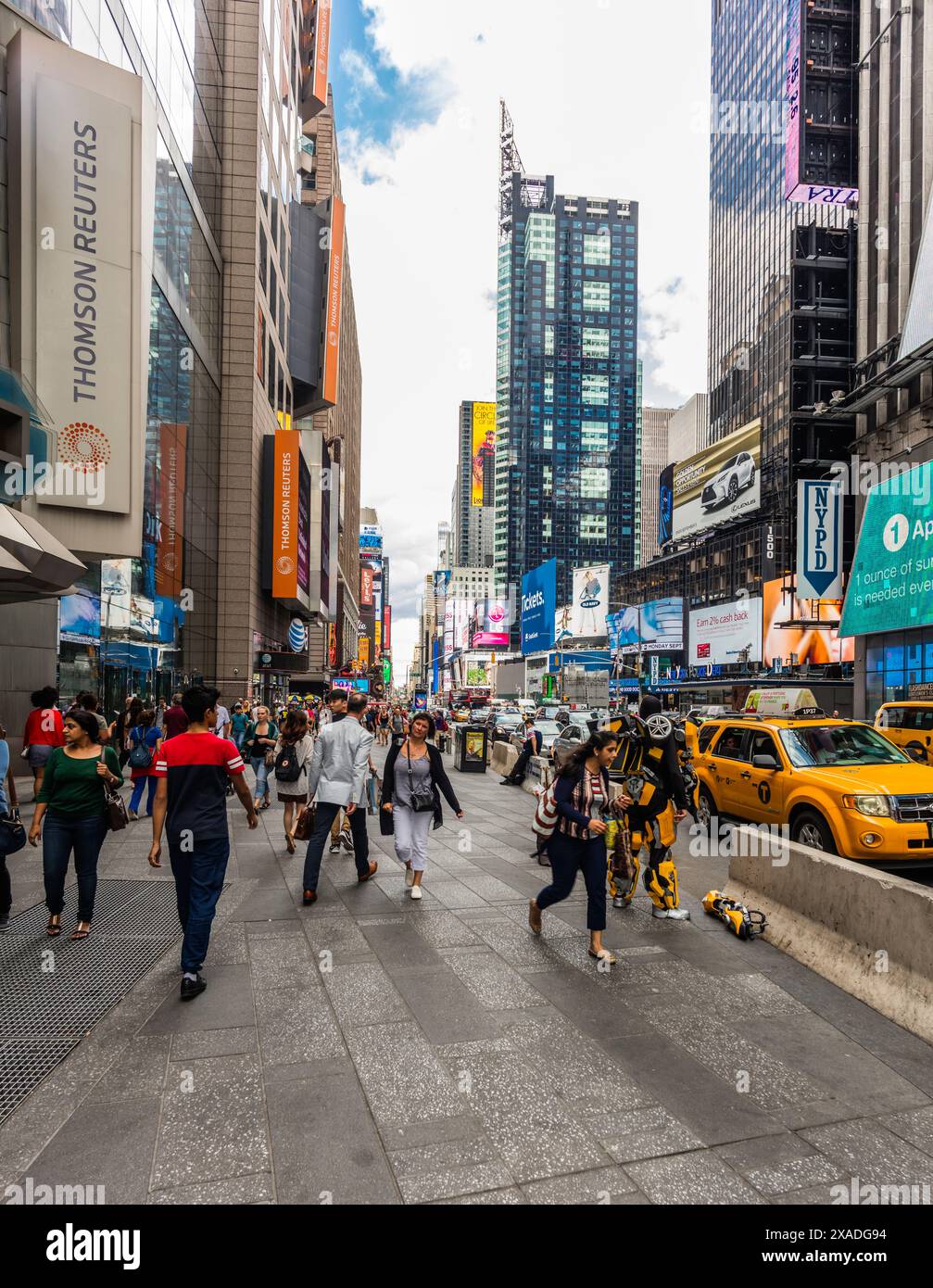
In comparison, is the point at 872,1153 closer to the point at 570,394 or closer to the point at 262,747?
the point at 262,747

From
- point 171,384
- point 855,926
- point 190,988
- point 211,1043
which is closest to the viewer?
point 211,1043

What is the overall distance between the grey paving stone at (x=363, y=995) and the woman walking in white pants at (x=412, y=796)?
6.56 ft

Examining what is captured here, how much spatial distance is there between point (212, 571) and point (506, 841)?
76.2 feet

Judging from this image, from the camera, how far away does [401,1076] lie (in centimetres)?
387

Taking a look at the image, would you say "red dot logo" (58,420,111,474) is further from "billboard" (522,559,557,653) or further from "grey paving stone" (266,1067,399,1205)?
"billboard" (522,559,557,653)

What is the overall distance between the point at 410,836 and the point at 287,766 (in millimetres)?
2619

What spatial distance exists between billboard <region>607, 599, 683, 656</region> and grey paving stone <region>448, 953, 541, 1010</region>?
7294 centimetres

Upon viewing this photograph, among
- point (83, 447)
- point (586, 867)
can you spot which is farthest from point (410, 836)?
point (83, 447)

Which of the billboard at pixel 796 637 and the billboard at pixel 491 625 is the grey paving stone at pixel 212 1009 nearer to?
the billboard at pixel 796 637

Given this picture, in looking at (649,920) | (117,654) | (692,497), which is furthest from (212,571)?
(692,497)

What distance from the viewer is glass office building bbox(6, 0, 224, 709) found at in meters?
17.6

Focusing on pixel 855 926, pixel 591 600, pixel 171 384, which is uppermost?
pixel 171 384

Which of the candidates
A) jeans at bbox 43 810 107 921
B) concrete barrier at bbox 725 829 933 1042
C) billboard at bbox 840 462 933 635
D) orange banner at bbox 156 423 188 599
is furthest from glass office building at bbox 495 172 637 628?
jeans at bbox 43 810 107 921

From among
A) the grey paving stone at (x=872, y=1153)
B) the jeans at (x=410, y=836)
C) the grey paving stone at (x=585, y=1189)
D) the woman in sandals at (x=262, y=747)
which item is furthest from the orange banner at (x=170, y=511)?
the grey paving stone at (x=872, y=1153)
